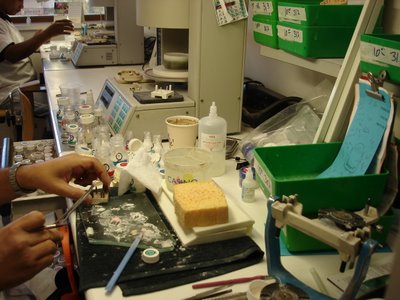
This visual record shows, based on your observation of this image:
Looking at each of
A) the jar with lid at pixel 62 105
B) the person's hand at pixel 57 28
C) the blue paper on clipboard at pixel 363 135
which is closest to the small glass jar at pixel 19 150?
the jar with lid at pixel 62 105

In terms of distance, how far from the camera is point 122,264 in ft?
2.97

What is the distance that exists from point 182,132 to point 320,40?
0.53 meters

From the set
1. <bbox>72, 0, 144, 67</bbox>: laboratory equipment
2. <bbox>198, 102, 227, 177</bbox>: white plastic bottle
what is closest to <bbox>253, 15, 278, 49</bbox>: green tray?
<bbox>198, 102, 227, 177</bbox>: white plastic bottle

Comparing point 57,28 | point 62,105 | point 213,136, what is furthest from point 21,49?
point 213,136

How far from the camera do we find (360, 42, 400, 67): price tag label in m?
0.94

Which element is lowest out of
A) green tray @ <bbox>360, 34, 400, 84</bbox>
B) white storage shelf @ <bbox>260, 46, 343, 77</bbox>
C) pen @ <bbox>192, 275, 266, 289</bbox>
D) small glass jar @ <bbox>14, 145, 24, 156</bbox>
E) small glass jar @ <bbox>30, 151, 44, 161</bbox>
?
small glass jar @ <bbox>30, 151, 44, 161</bbox>

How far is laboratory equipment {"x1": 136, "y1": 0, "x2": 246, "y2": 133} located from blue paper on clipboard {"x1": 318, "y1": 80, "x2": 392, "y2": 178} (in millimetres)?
593

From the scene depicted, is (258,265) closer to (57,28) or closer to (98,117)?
(98,117)

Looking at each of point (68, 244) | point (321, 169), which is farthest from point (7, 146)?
point (321, 169)

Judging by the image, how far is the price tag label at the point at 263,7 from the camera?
138 centimetres

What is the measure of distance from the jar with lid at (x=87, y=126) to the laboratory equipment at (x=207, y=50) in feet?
1.31

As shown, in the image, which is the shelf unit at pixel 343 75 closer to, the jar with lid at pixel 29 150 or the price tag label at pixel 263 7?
the price tag label at pixel 263 7

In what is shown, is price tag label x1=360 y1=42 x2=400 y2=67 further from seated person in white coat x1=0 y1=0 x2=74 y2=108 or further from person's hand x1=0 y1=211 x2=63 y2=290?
seated person in white coat x1=0 y1=0 x2=74 y2=108

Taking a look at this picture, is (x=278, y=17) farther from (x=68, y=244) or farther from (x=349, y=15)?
(x=68, y=244)
